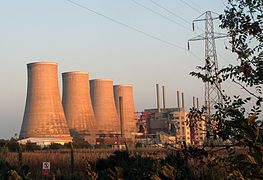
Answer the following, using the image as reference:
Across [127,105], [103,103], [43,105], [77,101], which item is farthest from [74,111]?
[127,105]

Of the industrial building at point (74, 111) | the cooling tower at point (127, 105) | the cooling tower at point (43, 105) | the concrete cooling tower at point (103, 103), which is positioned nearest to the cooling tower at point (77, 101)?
the industrial building at point (74, 111)

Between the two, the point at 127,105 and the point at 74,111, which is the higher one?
the point at 127,105

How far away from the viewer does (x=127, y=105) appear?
221ft

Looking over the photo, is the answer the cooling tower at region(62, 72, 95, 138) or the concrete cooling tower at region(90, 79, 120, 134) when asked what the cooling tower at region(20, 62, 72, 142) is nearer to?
the cooling tower at region(62, 72, 95, 138)

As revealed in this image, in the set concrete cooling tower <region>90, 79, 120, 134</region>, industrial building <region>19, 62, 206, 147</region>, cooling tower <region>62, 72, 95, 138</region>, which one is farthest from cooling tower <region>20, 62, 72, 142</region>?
concrete cooling tower <region>90, 79, 120, 134</region>

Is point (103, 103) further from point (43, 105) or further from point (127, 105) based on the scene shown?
point (43, 105)

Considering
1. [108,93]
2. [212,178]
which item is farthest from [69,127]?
[212,178]

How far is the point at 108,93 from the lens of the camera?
59.2 m

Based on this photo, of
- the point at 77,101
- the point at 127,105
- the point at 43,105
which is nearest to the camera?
the point at 43,105

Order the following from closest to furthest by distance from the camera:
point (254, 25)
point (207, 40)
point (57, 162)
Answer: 1. point (254, 25)
2. point (57, 162)
3. point (207, 40)

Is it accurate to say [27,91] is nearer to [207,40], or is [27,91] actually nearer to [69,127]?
[69,127]

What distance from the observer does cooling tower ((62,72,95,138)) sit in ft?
166

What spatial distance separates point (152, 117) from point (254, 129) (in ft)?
251

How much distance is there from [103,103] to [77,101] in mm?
7991
